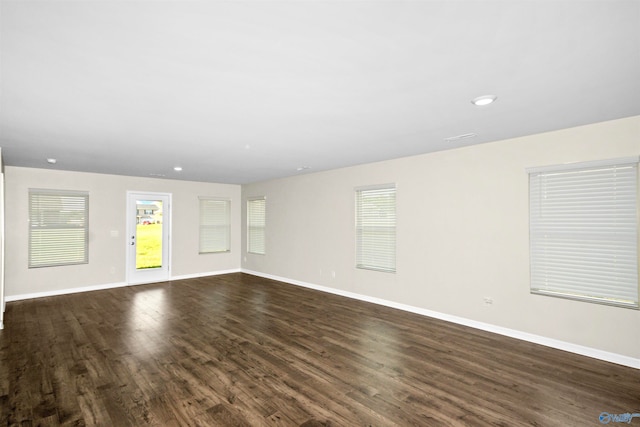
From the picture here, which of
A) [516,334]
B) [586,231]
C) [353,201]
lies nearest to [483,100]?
[586,231]

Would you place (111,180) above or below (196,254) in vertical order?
above

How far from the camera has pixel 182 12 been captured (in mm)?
1430

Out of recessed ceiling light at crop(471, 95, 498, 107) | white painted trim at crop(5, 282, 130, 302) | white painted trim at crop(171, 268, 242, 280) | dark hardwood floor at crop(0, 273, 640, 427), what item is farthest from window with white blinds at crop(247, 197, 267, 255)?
recessed ceiling light at crop(471, 95, 498, 107)

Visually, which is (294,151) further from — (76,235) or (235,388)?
(76,235)

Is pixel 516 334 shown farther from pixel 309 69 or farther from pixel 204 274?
pixel 204 274

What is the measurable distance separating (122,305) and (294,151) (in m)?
3.97

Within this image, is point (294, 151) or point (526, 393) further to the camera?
point (294, 151)

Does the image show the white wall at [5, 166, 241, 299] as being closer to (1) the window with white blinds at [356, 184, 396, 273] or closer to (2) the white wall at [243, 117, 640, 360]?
(2) the white wall at [243, 117, 640, 360]

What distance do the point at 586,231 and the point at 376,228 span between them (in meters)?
2.80

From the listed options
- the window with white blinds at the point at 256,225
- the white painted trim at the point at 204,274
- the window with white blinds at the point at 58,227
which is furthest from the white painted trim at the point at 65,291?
the window with white blinds at the point at 256,225

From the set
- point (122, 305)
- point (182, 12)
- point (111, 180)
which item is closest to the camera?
point (182, 12)

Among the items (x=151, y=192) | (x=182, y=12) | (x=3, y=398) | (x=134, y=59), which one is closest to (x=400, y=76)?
(x=182, y=12)

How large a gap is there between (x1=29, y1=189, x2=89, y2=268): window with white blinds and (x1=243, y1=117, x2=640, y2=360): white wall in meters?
5.06

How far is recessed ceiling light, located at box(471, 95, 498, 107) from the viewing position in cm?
247
